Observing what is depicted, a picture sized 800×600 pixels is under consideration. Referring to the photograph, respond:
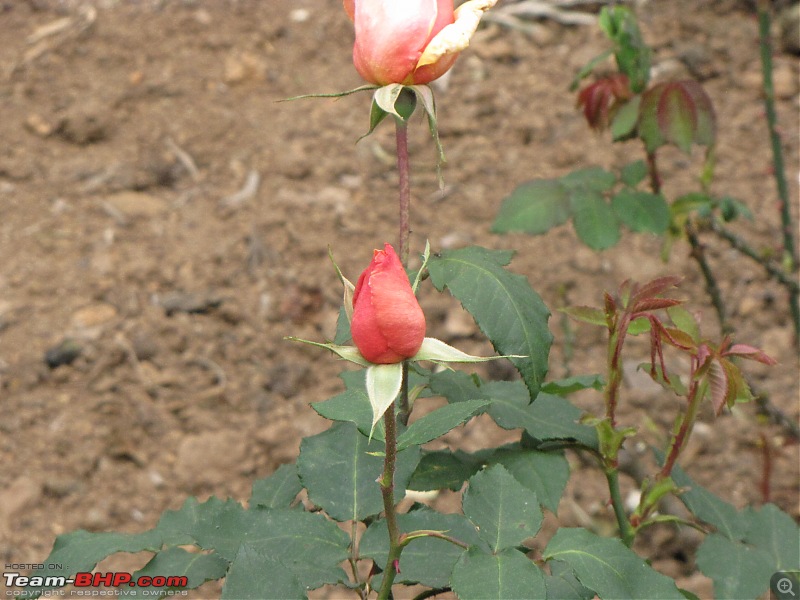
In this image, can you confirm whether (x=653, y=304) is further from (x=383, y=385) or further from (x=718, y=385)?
(x=383, y=385)

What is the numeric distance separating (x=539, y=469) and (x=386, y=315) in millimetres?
430

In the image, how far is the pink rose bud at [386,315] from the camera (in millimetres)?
739

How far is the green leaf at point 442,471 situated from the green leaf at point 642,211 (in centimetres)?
75

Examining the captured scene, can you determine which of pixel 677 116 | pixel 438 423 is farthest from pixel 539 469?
pixel 677 116

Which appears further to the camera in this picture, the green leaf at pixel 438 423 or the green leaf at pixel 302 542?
the green leaf at pixel 302 542

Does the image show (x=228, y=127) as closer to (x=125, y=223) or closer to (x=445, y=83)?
(x=125, y=223)

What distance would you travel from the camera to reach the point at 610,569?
89cm

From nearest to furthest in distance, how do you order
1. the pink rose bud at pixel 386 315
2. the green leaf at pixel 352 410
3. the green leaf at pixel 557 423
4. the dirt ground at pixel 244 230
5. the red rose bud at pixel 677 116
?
1. the pink rose bud at pixel 386 315
2. the green leaf at pixel 352 410
3. the green leaf at pixel 557 423
4. the red rose bud at pixel 677 116
5. the dirt ground at pixel 244 230

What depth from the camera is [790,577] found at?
112 cm

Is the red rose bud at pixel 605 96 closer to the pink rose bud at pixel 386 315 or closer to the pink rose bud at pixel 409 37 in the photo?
the pink rose bud at pixel 409 37

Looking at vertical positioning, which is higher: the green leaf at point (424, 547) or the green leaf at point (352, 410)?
the green leaf at point (352, 410)

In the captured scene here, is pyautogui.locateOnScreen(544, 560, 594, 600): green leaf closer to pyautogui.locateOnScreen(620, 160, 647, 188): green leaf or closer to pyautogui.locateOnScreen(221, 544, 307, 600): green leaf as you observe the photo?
pyautogui.locateOnScreen(221, 544, 307, 600): green leaf

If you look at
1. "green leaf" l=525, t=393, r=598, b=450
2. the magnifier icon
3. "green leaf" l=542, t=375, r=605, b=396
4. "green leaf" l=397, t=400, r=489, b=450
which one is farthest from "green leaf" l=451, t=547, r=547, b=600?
the magnifier icon

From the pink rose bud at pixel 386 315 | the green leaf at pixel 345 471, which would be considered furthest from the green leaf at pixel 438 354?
the green leaf at pixel 345 471
